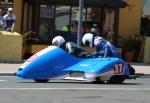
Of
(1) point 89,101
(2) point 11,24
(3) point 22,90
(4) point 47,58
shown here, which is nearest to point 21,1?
(2) point 11,24

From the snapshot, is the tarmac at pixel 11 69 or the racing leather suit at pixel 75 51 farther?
the tarmac at pixel 11 69

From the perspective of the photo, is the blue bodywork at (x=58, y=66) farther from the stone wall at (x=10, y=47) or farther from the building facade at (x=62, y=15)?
the building facade at (x=62, y=15)

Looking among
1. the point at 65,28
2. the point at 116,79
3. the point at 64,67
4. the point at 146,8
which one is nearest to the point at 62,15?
the point at 65,28

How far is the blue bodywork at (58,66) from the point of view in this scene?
685 inches

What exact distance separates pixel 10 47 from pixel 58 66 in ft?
31.3

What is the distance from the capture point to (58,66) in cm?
1758

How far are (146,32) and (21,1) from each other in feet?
26.6

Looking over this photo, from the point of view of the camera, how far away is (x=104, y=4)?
104 feet

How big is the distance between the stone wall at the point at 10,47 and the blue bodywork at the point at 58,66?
30.6 feet

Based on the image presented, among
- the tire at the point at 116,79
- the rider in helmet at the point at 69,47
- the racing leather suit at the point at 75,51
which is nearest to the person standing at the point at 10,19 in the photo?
the rider in helmet at the point at 69,47

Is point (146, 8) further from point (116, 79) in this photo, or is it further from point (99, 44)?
point (116, 79)

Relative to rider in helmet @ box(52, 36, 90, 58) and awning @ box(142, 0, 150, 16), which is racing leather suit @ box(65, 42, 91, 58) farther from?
awning @ box(142, 0, 150, 16)

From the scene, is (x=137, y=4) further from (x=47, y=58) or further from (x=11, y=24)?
(x=47, y=58)

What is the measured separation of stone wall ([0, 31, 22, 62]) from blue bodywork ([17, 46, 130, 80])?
9.32 metres
